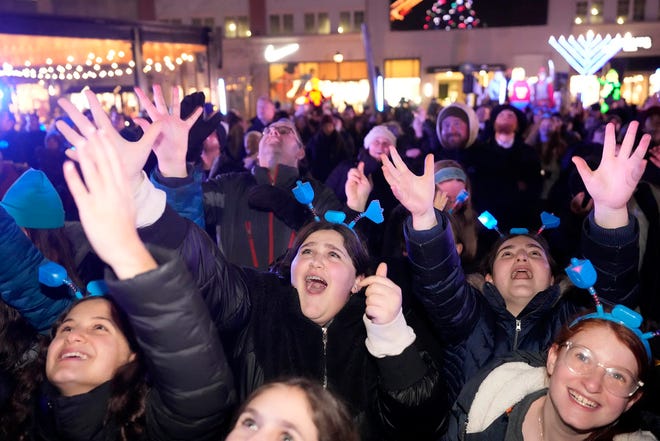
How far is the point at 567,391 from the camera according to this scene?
75.9 inches

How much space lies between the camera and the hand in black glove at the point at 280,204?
366 centimetres

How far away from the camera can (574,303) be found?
108 inches

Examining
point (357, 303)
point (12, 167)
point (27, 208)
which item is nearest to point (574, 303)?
point (357, 303)

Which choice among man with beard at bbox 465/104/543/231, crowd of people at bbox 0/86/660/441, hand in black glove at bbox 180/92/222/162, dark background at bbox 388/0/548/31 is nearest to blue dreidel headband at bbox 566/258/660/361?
crowd of people at bbox 0/86/660/441

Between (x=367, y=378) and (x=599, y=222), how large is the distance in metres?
1.13

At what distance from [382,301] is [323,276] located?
525 mm

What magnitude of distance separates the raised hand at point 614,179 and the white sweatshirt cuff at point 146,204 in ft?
5.23

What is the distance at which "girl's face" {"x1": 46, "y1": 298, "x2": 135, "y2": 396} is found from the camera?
1.99 meters

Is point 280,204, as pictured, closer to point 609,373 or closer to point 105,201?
point 609,373

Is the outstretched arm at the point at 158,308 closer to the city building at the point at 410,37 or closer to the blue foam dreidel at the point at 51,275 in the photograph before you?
the blue foam dreidel at the point at 51,275

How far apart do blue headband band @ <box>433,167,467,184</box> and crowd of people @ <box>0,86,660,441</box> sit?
0.48 m

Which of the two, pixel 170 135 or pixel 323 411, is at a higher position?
pixel 170 135

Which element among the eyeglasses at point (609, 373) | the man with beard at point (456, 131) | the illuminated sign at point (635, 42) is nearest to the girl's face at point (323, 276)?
the eyeglasses at point (609, 373)

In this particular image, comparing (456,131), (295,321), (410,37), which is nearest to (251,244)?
(295,321)
